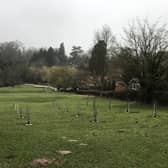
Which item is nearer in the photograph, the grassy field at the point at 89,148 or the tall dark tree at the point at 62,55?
the grassy field at the point at 89,148

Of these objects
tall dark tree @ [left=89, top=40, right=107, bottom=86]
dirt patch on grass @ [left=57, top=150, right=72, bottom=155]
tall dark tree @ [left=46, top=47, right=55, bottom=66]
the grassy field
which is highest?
tall dark tree @ [left=46, top=47, right=55, bottom=66]

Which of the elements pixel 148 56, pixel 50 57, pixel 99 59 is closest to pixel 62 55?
pixel 50 57

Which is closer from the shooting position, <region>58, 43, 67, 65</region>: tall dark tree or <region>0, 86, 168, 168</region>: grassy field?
<region>0, 86, 168, 168</region>: grassy field

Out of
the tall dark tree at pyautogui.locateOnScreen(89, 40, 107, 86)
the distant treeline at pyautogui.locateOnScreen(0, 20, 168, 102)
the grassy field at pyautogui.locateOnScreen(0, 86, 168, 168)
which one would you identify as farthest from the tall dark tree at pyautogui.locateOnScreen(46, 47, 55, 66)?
the grassy field at pyautogui.locateOnScreen(0, 86, 168, 168)

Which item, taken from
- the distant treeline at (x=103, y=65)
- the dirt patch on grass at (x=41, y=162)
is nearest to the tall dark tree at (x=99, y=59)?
the distant treeline at (x=103, y=65)

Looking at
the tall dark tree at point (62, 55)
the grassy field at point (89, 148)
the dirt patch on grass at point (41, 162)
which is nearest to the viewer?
the dirt patch on grass at point (41, 162)

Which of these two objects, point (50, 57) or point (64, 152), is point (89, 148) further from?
point (50, 57)

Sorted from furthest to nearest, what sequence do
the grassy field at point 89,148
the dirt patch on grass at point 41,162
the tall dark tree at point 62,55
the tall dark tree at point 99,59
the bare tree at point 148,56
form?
the tall dark tree at point 62,55 < the tall dark tree at point 99,59 < the bare tree at point 148,56 < the grassy field at point 89,148 < the dirt patch on grass at point 41,162

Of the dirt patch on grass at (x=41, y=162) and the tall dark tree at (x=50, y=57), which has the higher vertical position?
the tall dark tree at (x=50, y=57)

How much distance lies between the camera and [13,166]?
938cm

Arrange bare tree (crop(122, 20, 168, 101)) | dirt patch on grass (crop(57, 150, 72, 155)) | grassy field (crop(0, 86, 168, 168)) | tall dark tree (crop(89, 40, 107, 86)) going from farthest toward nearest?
tall dark tree (crop(89, 40, 107, 86))
bare tree (crop(122, 20, 168, 101))
dirt patch on grass (crop(57, 150, 72, 155))
grassy field (crop(0, 86, 168, 168))

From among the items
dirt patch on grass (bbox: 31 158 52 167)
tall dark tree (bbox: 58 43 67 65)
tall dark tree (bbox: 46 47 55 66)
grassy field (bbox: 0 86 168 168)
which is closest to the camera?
dirt patch on grass (bbox: 31 158 52 167)

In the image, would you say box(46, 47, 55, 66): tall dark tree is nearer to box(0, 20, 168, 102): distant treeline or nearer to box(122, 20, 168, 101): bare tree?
box(0, 20, 168, 102): distant treeline

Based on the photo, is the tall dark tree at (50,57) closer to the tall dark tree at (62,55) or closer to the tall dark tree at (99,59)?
the tall dark tree at (62,55)
